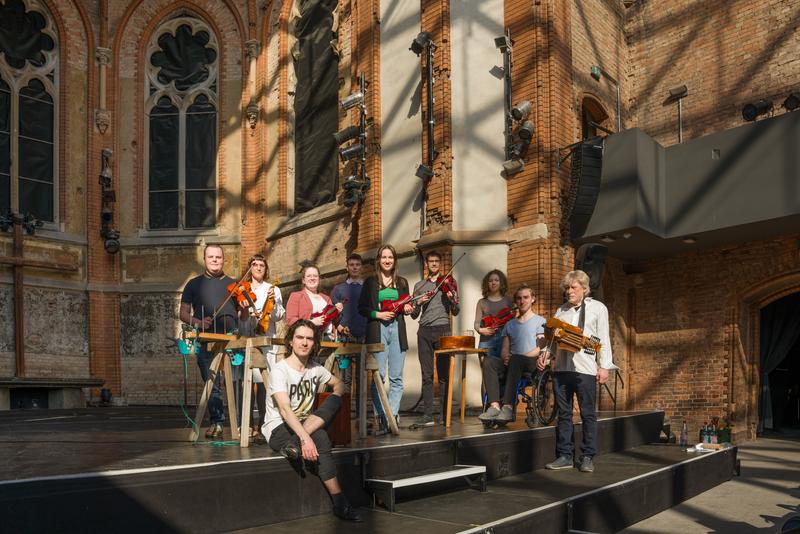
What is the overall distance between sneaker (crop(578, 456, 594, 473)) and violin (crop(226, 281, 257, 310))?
313 centimetres

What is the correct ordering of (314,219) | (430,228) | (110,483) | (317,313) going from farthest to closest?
1. (314,219)
2. (430,228)
3. (317,313)
4. (110,483)

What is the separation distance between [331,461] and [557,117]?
8.18 metres

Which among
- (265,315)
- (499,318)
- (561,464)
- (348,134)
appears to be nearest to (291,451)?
(265,315)

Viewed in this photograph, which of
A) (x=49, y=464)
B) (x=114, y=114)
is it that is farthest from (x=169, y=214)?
(x=49, y=464)

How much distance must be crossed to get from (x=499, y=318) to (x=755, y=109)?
674 cm

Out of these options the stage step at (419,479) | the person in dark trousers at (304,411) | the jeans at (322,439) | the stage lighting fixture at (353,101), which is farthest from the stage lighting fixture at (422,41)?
the jeans at (322,439)

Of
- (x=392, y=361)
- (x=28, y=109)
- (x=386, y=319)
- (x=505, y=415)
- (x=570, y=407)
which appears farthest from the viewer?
(x=28, y=109)

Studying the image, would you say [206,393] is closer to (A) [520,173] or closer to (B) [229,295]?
(B) [229,295]

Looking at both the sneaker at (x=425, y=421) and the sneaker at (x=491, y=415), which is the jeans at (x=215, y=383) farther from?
the sneaker at (x=491, y=415)

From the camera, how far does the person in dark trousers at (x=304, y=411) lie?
488cm

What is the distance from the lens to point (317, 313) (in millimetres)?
6500

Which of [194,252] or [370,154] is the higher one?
[370,154]

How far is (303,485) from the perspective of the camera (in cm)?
498

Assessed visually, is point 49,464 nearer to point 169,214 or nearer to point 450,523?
point 450,523
